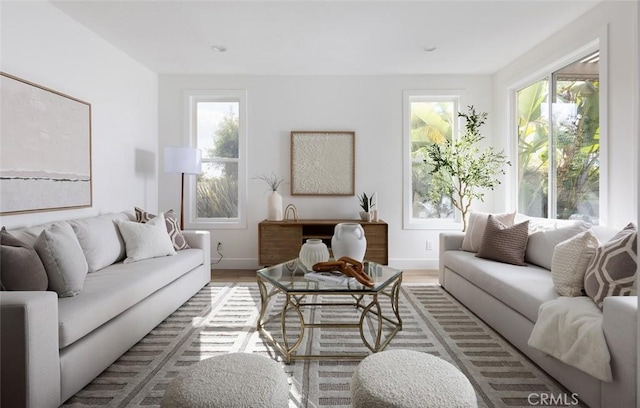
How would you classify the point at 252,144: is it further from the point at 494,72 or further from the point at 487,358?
the point at 487,358

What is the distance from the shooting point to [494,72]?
4.59 metres

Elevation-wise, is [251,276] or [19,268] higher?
[19,268]

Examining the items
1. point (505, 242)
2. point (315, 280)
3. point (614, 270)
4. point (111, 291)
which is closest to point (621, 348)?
point (614, 270)

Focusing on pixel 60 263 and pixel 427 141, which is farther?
pixel 427 141

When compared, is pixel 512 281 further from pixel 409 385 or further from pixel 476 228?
pixel 409 385

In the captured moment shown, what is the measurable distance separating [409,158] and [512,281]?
Result: 2.50 m

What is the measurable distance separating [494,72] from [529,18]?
4.99 ft

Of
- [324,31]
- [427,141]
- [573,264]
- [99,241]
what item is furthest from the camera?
[427,141]

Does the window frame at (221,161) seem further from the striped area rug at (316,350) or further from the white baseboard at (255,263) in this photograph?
the striped area rug at (316,350)

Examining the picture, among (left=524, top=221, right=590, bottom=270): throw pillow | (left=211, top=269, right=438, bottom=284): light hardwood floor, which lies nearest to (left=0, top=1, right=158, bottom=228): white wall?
(left=211, top=269, right=438, bottom=284): light hardwood floor

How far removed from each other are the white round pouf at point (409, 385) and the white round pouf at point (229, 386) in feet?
0.96

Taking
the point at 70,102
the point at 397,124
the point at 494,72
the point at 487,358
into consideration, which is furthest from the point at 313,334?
the point at 494,72

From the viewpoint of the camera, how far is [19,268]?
1.80 m

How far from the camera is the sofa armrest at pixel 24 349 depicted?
57.0 inches
